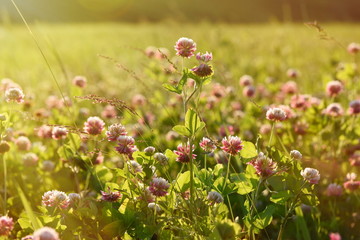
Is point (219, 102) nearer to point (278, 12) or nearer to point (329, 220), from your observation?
point (329, 220)

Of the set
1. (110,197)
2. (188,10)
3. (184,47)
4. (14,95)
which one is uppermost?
(184,47)

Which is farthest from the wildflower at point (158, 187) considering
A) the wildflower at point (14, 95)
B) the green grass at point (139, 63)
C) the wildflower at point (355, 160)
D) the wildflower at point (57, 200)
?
the green grass at point (139, 63)

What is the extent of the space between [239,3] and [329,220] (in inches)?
934

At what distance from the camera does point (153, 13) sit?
21.4 metres

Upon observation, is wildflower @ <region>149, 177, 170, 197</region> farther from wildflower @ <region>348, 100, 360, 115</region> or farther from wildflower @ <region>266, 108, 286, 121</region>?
wildflower @ <region>348, 100, 360, 115</region>

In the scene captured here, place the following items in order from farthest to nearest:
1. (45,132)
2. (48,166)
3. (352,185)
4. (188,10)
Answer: (188,10) < (45,132) < (48,166) < (352,185)

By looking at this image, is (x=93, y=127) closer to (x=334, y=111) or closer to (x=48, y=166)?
(x=48, y=166)

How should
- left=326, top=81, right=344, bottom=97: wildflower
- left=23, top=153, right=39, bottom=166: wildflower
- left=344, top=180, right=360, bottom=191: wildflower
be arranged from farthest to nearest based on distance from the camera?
left=326, top=81, right=344, bottom=97: wildflower < left=23, top=153, right=39, bottom=166: wildflower < left=344, top=180, right=360, bottom=191: wildflower

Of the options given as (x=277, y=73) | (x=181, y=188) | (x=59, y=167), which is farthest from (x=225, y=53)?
(x=181, y=188)

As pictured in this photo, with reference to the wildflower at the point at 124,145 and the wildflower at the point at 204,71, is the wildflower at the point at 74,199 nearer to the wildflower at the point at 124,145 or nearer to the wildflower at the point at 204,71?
the wildflower at the point at 124,145

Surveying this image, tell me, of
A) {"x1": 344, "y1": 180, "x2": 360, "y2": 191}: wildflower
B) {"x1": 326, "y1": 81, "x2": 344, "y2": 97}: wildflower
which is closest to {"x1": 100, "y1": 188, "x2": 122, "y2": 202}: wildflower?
{"x1": 344, "y1": 180, "x2": 360, "y2": 191}: wildflower

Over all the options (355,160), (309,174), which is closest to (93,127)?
(309,174)

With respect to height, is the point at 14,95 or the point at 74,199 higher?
the point at 14,95

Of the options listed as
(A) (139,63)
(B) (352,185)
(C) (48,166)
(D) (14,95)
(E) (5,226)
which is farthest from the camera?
(A) (139,63)
